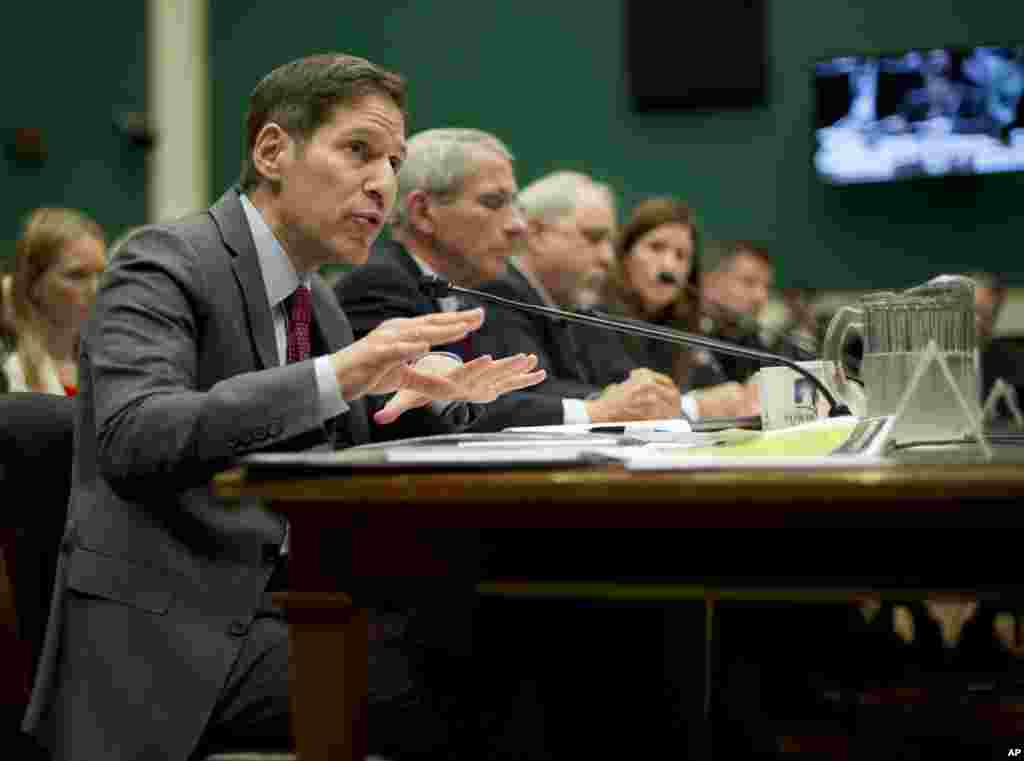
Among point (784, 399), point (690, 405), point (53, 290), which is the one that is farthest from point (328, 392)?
point (53, 290)

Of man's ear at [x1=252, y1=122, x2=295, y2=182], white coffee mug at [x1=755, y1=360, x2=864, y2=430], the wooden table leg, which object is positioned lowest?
the wooden table leg

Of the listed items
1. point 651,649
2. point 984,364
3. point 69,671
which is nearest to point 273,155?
point 69,671

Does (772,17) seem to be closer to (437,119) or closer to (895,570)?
(437,119)

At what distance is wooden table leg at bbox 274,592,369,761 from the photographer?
1.10 meters

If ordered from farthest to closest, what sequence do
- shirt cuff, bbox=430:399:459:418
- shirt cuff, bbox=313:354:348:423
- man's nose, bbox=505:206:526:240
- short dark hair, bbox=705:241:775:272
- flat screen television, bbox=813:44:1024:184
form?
flat screen television, bbox=813:44:1024:184, short dark hair, bbox=705:241:775:272, man's nose, bbox=505:206:526:240, shirt cuff, bbox=430:399:459:418, shirt cuff, bbox=313:354:348:423

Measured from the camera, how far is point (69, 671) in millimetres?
1480

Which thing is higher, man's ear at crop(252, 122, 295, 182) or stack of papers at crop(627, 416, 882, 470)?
man's ear at crop(252, 122, 295, 182)

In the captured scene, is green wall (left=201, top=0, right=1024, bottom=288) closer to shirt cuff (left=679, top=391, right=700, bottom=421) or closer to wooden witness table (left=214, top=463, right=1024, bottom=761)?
shirt cuff (left=679, top=391, right=700, bottom=421)

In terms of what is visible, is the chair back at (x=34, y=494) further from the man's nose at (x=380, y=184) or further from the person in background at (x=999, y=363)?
the person in background at (x=999, y=363)

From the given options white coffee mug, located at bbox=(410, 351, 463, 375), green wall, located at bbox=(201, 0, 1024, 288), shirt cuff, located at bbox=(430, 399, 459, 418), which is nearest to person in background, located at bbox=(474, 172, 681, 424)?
shirt cuff, located at bbox=(430, 399, 459, 418)

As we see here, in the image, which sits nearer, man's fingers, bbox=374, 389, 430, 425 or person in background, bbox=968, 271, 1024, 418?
man's fingers, bbox=374, 389, 430, 425

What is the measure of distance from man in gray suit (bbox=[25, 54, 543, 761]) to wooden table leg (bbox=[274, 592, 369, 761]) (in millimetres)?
280

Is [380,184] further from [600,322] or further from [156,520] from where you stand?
[156,520]

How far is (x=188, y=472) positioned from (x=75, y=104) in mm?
6446
